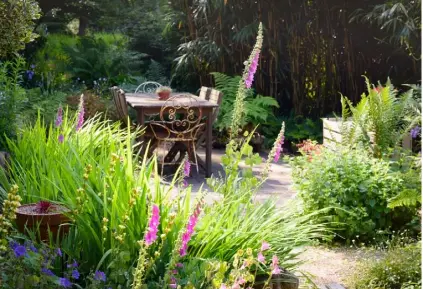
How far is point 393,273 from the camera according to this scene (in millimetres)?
3678

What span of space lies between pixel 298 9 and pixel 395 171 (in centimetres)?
578

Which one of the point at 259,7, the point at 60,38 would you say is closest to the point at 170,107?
the point at 259,7

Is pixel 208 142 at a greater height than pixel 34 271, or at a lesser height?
lesser

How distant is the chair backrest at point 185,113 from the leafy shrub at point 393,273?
3.41 m

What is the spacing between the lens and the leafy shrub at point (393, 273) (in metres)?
3.63

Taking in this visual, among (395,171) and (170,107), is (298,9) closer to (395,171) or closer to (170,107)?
(170,107)

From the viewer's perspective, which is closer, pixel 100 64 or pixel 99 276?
pixel 99 276

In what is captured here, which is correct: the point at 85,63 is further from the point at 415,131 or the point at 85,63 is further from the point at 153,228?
the point at 153,228

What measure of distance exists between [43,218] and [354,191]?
2389 millimetres

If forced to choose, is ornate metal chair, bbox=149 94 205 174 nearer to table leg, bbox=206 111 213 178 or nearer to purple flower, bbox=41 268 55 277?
table leg, bbox=206 111 213 178

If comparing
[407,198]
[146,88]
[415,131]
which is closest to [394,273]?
[407,198]

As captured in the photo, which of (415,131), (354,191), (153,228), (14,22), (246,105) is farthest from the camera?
(246,105)

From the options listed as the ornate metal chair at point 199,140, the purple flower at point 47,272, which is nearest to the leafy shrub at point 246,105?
the ornate metal chair at point 199,140

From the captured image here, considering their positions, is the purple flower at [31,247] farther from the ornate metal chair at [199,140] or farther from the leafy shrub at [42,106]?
the ornate metal chair at [199,140]
